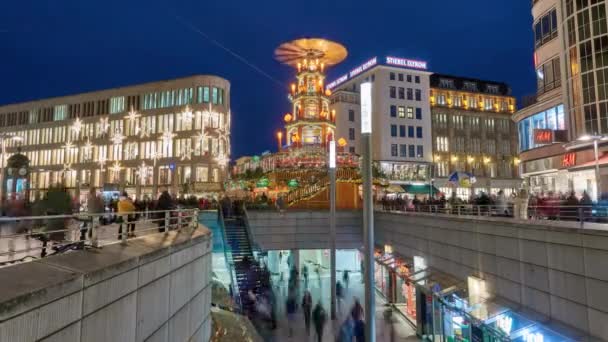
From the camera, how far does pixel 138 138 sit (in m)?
70.1

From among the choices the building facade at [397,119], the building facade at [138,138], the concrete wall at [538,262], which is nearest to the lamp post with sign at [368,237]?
the concrete wall at [538,262]

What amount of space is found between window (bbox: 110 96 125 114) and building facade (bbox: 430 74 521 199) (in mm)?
51386

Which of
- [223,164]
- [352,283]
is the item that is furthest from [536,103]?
[223,164]

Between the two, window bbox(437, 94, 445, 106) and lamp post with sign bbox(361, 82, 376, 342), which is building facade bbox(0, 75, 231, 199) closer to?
window bbox(437, 94, 445, 106)

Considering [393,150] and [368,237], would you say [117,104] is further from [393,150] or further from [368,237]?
[368,237]

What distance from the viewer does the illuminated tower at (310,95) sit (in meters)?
44.7

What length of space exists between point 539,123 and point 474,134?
4160 cm

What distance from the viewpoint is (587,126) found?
101 feet

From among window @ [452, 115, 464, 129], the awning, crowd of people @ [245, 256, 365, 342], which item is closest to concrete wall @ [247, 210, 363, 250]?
crowd of people @ [245, 256, 365, 342]

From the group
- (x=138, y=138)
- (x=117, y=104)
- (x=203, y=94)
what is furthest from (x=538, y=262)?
(x=117, y=104)

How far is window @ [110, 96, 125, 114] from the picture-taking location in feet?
239

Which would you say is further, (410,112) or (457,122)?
(457,122)

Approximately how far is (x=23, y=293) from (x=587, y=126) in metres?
34.8

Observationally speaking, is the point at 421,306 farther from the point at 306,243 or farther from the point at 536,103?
the point at 536,103
